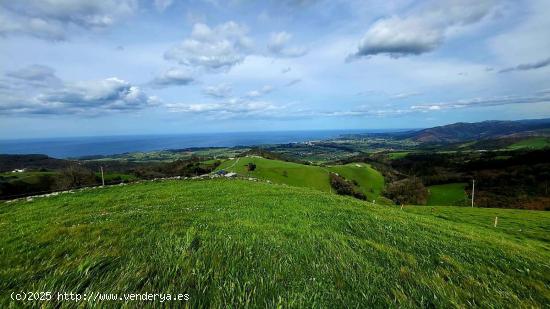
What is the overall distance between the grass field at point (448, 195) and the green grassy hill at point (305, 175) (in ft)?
63.7

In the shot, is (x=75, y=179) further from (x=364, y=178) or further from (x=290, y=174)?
(x=364, y=178)

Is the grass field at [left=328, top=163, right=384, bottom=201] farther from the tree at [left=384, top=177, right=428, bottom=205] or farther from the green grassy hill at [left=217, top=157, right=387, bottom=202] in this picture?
the tree at [left=384, top=177, right=428, bottom=205]

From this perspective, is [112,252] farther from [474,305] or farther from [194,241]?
[474,305]

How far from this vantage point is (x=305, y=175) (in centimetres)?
10500

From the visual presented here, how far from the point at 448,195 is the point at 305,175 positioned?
5624 centimetres

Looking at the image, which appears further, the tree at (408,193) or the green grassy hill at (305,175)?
the tree at (408,193)

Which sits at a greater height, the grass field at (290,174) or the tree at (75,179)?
the tree at (75,179)

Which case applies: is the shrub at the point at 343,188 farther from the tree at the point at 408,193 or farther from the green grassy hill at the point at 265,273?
the green grassy hill at the point at 265,273

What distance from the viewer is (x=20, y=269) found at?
3.26 m

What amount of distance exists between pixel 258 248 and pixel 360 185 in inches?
4746

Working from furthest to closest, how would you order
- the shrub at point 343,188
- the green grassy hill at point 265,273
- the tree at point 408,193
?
the tree at point 408,193 < the shrub at point 343,188 < the green grassy hill at point 265,273

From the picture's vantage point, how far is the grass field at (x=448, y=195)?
317 feet

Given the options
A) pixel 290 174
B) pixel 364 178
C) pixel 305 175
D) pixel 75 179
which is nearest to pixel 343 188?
pixel 305 175

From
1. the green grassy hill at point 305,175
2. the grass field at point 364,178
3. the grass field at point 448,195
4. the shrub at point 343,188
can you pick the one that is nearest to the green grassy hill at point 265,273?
the green grassy hill at point 305,175
